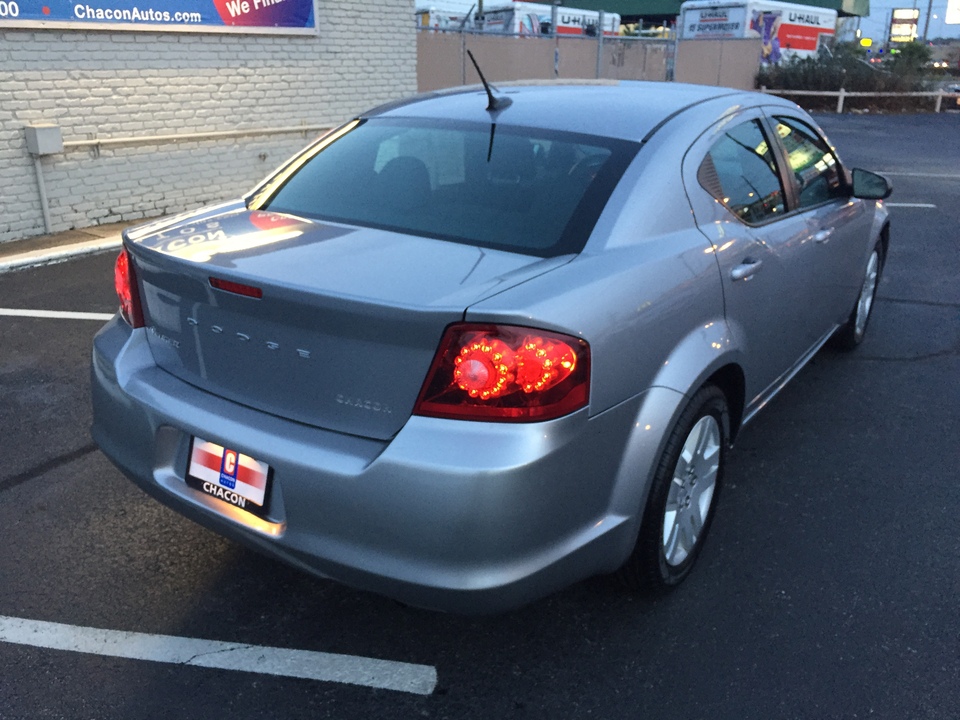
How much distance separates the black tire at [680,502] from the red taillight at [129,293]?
5.65 ft

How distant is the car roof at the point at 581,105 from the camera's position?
328cm

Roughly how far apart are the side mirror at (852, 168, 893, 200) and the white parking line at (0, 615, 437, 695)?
3132 millimetres

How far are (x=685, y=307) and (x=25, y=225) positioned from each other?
7632mm

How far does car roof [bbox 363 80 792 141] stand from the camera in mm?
3277

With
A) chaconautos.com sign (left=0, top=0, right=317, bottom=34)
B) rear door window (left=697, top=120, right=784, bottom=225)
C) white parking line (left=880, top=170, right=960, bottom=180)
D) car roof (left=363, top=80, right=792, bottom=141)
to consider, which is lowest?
white parking line (left=880, top=170, right=960, bottom=180)

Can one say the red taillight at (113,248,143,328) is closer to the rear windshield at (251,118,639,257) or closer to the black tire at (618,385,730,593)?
the rear windshield at (251,118,639,257)

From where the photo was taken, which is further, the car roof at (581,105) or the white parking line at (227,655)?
the car roof at (581,105)

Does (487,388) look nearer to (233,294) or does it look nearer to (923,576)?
(233,294)

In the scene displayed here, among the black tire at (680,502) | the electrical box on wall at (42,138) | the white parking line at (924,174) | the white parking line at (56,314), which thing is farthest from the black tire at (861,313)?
the white parking line at (924,174)

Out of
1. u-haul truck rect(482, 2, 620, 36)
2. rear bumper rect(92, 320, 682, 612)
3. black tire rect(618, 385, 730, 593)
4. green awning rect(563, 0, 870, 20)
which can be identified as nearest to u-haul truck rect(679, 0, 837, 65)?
u-haul truck rect(482, 2, 620, 36)

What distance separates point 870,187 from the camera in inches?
177

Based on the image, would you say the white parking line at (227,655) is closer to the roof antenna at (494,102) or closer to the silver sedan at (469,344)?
the silver sedan at (469,344)

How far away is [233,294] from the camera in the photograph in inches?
101

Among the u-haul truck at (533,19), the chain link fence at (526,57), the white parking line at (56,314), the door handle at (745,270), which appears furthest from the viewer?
the u-haul truck at (533,19)
